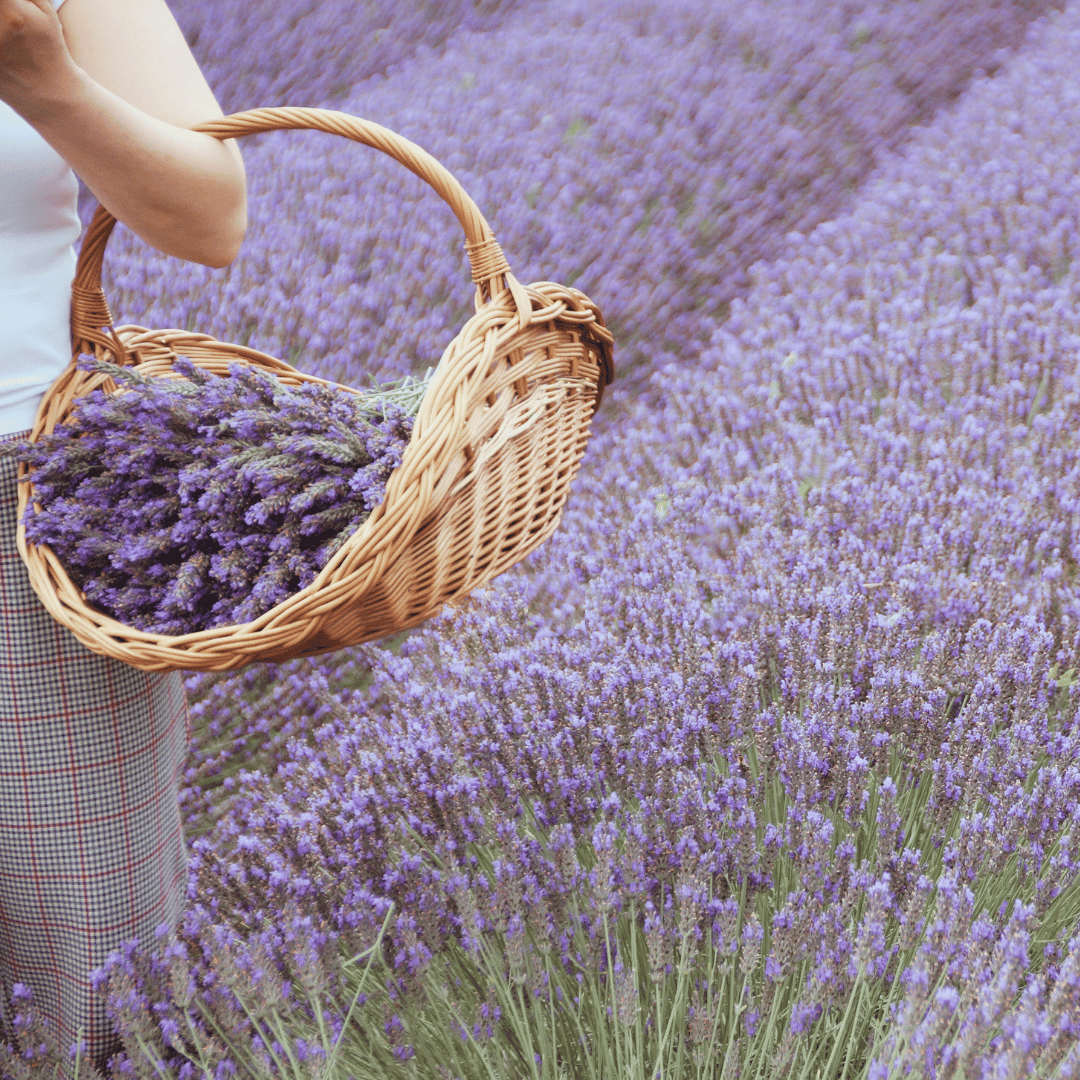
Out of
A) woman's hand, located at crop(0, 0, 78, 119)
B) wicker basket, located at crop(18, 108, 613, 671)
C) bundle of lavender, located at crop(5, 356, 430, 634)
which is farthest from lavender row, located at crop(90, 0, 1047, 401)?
woman's hand, located at crop(0, 0, 78, 119)

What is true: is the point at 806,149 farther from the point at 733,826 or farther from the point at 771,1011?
the point at 771,1011

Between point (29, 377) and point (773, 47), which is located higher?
point (29, 377)

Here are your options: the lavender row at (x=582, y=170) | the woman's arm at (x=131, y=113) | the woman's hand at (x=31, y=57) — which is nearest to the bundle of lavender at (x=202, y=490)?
the woman's arm at (x=131, y=113)

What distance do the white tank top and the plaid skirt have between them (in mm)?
64

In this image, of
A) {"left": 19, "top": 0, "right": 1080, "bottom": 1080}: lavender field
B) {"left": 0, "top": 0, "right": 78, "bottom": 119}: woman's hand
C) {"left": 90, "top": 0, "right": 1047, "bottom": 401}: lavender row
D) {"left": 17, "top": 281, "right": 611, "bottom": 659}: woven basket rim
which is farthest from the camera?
{"left": 90, "top": 0, "right": 1047, "bottom": 401}: lavender row

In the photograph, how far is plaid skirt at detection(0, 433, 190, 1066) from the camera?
3.65 ft

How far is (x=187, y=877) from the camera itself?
4.63 ft

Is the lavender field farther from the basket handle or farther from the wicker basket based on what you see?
the basket handle

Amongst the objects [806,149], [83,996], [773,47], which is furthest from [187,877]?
[773,47]

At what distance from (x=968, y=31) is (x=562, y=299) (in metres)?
5.11

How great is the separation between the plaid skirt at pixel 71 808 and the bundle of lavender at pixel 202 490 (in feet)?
0.38

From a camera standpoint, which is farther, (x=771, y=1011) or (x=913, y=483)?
(x=913, y=483)

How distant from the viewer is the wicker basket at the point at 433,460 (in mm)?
896

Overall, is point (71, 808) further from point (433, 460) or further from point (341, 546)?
point (433, 460)
